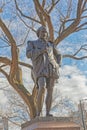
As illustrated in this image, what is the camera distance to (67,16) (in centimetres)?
1633

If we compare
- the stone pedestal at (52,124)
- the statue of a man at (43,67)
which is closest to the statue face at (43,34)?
the statue of a man at (43,67)

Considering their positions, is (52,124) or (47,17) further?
(47,17)

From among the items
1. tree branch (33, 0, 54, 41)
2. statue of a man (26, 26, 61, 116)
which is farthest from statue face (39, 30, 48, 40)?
tree branch (33, 0, 54, 41)

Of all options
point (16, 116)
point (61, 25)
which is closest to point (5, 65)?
point (61, 25)

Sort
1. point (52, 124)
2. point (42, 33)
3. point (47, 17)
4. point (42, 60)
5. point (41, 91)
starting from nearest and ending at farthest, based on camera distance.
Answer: point (52, 124) → point (41, 91) → point (42, 60) → point (42, 33) → point (47, 17)

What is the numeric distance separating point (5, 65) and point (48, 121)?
28.4ft

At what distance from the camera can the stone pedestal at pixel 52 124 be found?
6898 mm

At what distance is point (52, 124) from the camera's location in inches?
277

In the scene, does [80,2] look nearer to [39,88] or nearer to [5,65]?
[5,65]

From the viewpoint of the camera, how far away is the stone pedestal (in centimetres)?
690

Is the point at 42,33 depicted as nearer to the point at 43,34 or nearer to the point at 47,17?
the point at 43,34

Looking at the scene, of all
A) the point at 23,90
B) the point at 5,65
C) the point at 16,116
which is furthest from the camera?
the point at 16,116

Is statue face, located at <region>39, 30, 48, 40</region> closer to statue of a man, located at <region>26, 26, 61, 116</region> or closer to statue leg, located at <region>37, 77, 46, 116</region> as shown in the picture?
statue of a man, located at <region>26, 26, 61, 116</region>

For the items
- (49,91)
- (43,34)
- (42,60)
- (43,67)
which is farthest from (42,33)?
(49,91)
